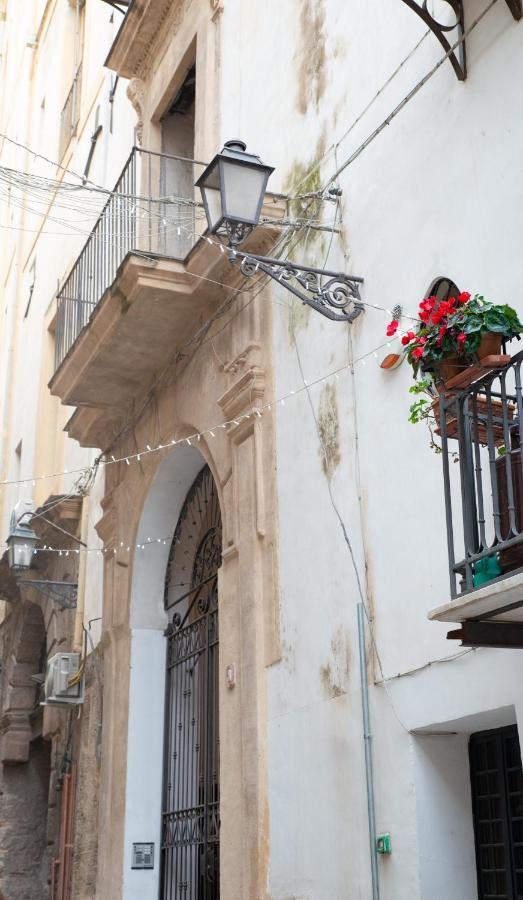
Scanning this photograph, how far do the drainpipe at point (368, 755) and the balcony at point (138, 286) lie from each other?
8.69ft

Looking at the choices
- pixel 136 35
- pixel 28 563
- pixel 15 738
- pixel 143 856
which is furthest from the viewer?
pixel 15 738

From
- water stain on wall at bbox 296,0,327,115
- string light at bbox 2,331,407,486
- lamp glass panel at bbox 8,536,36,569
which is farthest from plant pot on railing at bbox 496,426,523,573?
lamp glass panel at bbox 8,536,36,569

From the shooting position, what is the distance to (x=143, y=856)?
30.3 feet

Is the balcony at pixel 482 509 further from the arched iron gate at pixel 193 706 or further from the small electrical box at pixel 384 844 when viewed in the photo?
the arched iron gate at pixel 193 706

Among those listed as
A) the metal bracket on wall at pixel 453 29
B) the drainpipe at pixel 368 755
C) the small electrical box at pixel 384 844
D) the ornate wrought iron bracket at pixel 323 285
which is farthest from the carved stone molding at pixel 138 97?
the small electrical box at pixel 384 844

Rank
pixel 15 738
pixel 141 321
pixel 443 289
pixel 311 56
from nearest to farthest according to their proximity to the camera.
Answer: pixel 443 289, pixel 311 56, pixel 141 321, pixel 15 738

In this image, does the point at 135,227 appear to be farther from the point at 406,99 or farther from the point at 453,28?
the point at 453,28

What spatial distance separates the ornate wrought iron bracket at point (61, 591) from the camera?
40.3 ft

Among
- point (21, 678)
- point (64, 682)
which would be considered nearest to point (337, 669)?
point (64, 682)

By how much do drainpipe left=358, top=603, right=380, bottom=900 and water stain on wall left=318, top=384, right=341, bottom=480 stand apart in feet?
2.98

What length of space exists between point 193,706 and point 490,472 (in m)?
5.43

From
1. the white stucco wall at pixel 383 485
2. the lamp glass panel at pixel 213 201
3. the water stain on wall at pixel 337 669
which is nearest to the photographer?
the white stucco wall at pixel 383 485

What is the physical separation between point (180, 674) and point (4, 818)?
19.5 feet

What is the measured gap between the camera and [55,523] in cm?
1295
